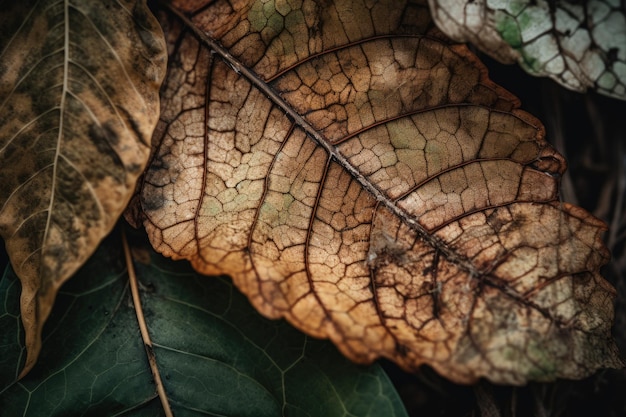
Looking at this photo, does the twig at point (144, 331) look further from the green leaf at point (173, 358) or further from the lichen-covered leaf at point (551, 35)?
the lichen-covered leaf at point (551, 35)

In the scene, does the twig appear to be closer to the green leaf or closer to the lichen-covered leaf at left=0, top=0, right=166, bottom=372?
the green leaf

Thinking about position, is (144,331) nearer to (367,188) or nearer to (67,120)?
(67,120)

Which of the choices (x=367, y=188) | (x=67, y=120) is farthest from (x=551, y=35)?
(x=67, y=120)

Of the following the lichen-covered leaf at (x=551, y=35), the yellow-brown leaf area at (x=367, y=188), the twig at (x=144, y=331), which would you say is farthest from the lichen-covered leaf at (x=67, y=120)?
the lichen-covered leaf at (x=551, y=35)

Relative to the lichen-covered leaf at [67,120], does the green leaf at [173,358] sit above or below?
below

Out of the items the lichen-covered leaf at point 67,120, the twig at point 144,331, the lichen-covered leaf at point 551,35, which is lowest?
the twig at point 144,331

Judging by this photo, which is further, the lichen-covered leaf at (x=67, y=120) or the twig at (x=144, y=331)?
the twig at (x=144, y=331)

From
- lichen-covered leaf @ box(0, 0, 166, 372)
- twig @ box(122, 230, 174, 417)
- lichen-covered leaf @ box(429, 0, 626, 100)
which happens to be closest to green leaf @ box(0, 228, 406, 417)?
twig @ box(122, 230, 174, 417)
